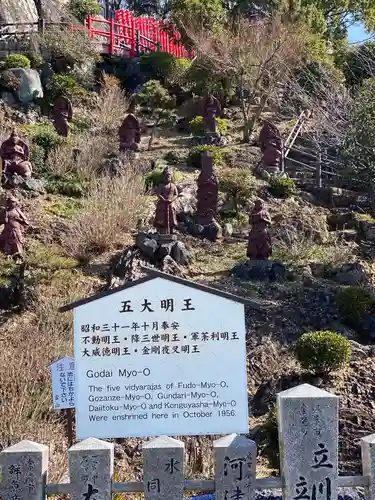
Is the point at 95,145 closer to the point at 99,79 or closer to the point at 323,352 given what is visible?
the point at 99,79

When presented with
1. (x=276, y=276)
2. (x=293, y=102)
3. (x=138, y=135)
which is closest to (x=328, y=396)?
(x=276, y=276)

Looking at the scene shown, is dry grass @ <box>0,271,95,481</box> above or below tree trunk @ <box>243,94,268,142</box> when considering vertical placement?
below

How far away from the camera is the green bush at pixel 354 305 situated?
9.89 metres

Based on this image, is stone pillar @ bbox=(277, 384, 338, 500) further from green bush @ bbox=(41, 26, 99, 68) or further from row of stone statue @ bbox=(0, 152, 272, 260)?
green bush @ bbox=(41, 26, 99, 68)

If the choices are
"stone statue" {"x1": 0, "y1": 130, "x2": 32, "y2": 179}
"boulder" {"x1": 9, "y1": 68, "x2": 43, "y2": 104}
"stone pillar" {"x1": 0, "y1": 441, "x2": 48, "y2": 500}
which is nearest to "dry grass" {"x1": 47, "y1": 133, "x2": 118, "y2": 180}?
"stone statue" {"x1": 0, "y1": 130, "x2": 32, "y2": 179}

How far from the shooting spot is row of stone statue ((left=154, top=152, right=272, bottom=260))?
11664mm

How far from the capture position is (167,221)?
1250cm

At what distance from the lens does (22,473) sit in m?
4.18

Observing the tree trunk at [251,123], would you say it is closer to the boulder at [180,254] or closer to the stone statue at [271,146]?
the stone statue at [271,146]

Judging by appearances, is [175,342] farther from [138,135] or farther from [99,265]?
[138,135]

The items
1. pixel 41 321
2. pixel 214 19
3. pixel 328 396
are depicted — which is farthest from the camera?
pixel 214 19

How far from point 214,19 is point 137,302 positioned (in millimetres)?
19827

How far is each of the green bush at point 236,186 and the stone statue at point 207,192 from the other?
1.16 metres

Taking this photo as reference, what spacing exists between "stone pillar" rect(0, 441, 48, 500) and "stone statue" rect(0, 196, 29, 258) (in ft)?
27.1
